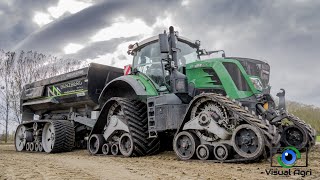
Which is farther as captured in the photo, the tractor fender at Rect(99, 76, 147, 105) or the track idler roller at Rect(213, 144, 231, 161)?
the tractor fender at Rect(99, 76, 147, 105)

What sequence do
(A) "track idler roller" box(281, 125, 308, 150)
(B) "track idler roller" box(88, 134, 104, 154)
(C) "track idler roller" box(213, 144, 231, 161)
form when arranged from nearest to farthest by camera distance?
1. (C) "track idler roller" box(213, 144, 231, 161)
2. (A) "track idler roller" box(281, 125, 308, 150)
3. (B) "track idler roller" box(88, 134, 104, 154)

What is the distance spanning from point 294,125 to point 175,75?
10.5ft

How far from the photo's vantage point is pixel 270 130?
627 centimetres

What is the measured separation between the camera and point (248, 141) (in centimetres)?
627

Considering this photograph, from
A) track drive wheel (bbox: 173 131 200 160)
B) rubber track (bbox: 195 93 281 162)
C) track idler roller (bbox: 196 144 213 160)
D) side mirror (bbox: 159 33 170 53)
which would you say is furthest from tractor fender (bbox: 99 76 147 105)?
rubber track (bbox: 195 93 281 162)

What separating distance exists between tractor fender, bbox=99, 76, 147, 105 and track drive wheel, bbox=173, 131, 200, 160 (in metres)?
1.59

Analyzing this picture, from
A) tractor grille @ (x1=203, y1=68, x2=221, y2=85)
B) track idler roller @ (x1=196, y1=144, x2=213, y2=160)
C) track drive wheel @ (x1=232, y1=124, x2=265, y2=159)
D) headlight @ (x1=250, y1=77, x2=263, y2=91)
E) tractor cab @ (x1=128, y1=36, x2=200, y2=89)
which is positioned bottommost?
track idler roller @ (x1=196, y1=144, x2=213, y2=160)

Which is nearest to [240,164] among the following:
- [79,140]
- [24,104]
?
[79,140]

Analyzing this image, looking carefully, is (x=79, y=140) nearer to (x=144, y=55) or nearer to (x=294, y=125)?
(x=144, y=55)

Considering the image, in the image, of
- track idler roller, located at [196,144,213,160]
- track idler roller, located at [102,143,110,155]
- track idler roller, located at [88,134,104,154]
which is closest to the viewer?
track idler roller, located at [196,144,213,160]

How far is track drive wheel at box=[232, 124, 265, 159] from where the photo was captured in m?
6.05

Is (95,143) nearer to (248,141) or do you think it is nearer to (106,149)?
(106,149)

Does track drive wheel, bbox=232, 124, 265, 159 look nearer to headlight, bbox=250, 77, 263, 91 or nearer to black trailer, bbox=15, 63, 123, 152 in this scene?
headlight, bbox=250, 77, 263, 91

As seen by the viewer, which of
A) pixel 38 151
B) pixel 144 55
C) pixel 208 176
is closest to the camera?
pixel 208 176
